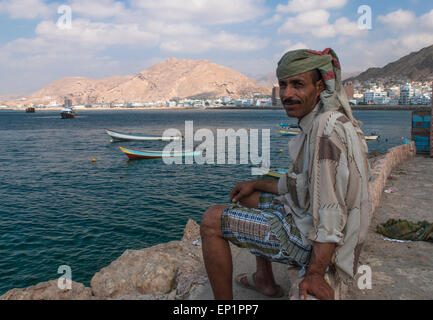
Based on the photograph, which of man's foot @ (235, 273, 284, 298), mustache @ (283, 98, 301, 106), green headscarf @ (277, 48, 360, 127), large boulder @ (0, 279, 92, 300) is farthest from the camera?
large boulder @ (0, 279, 92, 300)

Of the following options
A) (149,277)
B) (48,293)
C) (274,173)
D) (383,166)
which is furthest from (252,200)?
(274,173)

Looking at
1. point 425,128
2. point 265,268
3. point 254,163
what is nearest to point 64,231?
point 265,268

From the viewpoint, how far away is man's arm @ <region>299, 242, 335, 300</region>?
216 cm

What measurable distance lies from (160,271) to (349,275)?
9.08ft

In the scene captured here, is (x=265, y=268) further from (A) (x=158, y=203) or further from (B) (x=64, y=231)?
(A) (x=158, y=203)

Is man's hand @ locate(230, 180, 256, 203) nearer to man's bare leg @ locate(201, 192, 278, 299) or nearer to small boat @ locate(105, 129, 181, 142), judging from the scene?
man's bare leg @ locate(201, 192, 278, 299)

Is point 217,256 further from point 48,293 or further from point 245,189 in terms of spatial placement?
point 48,293

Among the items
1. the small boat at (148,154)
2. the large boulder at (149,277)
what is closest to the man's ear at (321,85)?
the large boulder at (149,277)

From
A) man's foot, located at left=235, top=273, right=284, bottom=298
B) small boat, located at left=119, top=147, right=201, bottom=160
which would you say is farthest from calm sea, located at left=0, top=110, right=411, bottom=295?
man's foot, located at left=235, top=273, right=284, bottom=298

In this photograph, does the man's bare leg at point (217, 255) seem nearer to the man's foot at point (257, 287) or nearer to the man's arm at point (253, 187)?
the man's arm at point (253, 187)

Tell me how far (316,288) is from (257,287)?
1375 mm

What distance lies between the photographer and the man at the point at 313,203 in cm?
221

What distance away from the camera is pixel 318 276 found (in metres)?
2.18

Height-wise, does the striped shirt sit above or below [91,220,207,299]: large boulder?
above
